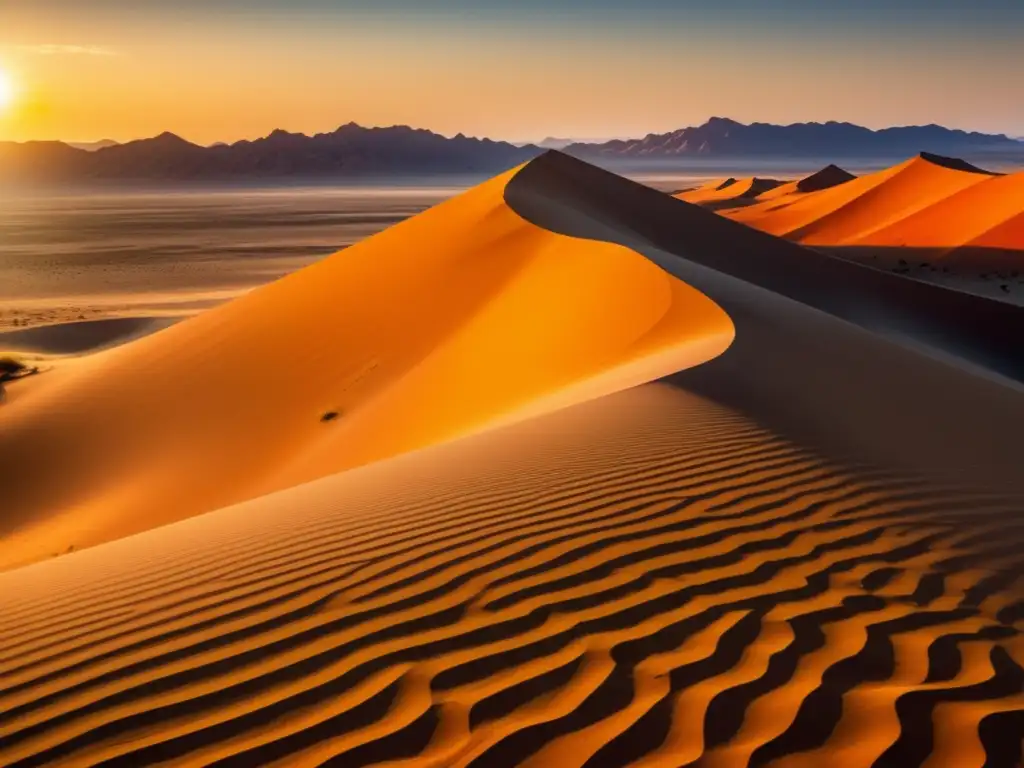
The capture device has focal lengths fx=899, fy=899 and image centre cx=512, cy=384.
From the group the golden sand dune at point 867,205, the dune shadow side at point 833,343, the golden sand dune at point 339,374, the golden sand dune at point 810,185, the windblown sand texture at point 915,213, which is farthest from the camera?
the golden sand dune at point 810,185

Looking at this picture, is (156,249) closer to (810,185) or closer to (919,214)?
(919,214)

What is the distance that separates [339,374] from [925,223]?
111 feet

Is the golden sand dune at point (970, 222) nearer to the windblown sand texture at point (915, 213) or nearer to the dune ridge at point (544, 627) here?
the windblown sand texture at point (915, 213)

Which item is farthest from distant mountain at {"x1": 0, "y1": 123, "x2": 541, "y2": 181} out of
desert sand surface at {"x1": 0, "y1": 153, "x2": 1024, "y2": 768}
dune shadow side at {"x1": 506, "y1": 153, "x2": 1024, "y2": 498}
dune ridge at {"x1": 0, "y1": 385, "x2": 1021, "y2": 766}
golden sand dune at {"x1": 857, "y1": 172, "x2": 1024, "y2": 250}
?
dune ridge at {"x1": 0, "y1": 385, "x2": 1021, "y2": 766}

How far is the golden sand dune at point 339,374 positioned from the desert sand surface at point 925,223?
1526 centimetres

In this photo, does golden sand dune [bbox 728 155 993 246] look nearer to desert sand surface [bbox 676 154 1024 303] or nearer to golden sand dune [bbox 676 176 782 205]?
desert sand surface [bbox 676 154 1024 303]

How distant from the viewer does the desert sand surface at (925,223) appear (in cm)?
3069

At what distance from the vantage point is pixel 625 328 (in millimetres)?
10953

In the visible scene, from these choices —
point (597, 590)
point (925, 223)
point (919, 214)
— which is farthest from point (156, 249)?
point (597, 590)

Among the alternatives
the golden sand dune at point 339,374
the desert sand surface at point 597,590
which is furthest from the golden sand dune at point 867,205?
the desert sand surface at point 597,590

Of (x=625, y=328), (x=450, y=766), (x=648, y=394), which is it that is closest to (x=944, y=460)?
(x=648, y=394)

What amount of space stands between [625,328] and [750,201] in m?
63.4

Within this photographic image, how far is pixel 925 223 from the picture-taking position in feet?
129

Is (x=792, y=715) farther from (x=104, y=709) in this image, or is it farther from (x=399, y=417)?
(x=399, y=417)
